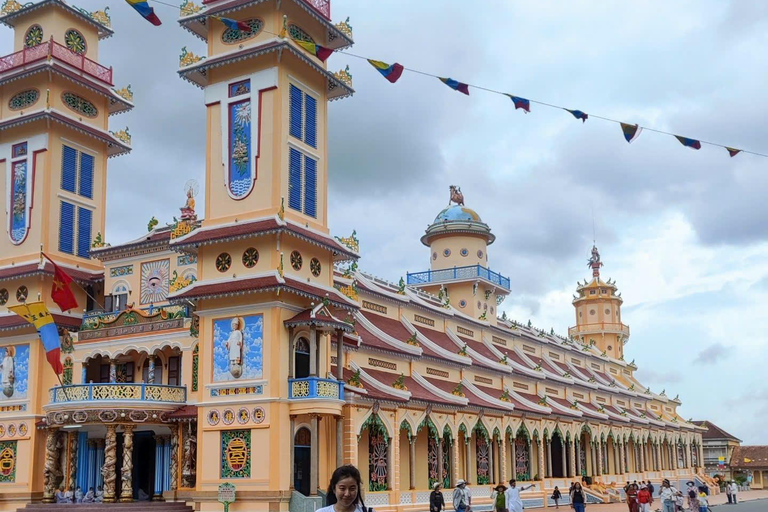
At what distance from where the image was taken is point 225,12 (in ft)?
105

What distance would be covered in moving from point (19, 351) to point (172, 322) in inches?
271

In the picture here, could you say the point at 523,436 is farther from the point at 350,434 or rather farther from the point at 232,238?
the point at 232,238

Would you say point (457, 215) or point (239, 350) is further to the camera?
point (457, 215)

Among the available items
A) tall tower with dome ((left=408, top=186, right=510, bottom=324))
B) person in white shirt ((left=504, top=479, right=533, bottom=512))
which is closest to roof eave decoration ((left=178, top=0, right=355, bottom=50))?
person in white shirt ((left=504, top=479, right=533, bottom=512))

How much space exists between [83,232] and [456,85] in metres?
19.9

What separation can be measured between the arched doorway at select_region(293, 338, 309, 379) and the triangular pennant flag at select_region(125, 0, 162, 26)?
10.9m

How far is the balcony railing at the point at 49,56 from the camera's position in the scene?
36.3 m

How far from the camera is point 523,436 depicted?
45.8 meters

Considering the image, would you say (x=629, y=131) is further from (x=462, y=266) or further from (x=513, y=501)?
(x=462, y=266)

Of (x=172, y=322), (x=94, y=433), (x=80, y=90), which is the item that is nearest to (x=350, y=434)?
(x=172, y=322)

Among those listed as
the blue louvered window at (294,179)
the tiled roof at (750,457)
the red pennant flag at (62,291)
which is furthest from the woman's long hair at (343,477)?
the tiled roof at (750,457)

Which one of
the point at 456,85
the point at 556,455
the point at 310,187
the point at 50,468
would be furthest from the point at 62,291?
the point at 556,455

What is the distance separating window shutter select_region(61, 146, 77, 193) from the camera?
36500 millimetres

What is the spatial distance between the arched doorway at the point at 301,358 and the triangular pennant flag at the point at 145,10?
35.6 ft
